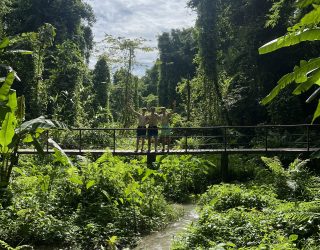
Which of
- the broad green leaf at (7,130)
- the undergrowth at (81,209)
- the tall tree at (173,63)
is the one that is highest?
the tall tree at (173,63)

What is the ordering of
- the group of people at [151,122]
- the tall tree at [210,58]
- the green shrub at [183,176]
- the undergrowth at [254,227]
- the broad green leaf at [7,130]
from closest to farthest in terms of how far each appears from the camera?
the undergrowth at [254,227] → the broad green leaf at [7,130] → the green shrub at [183,176] → the group of people at [151,122] → the tall tree at [210,58]

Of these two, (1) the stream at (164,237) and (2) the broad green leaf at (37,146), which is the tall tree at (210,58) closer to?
(1) the stream at (164,237)

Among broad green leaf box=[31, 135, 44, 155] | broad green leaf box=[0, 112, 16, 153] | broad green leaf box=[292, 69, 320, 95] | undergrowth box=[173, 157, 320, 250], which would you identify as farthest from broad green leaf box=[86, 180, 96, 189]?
broad green leaf box=[292, 69, 320, 95]

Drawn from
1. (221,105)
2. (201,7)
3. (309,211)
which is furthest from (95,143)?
(309,211)

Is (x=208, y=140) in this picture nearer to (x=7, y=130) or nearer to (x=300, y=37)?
(x=7, y=130)

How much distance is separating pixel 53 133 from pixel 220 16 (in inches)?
475

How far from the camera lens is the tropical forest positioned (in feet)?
21.2

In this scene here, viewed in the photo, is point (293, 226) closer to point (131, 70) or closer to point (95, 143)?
point (95, 143)

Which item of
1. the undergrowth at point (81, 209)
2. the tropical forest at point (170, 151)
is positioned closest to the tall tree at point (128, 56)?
the tropical forest at point (170, 151)

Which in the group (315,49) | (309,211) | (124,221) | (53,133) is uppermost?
(315,49)

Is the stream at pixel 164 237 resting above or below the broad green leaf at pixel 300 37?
below

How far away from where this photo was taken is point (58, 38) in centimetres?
2947

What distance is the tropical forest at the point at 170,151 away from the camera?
646 centimetres

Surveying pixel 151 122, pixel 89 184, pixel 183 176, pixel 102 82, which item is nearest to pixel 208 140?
pixel 151 122
